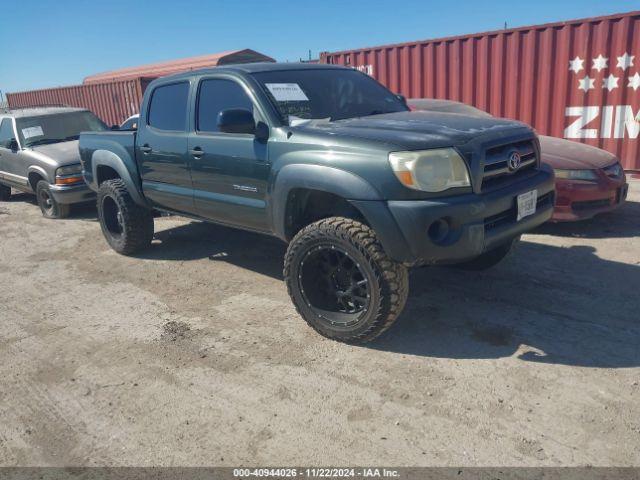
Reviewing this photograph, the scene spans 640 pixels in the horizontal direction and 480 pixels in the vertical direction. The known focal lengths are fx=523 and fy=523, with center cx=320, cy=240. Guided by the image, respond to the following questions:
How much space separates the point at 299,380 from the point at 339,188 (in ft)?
3.83

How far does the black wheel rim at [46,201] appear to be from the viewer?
8.18 m

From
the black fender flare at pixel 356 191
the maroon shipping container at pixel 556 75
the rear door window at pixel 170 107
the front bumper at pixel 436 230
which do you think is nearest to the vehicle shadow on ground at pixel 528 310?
the front bumper at pixel 436 230

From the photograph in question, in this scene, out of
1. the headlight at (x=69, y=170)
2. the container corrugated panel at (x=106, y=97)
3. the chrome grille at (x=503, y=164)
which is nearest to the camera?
the chrome grille at (x=503, y=164)

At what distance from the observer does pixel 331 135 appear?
3.34m

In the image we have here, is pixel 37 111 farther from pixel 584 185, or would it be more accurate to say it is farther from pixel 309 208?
pixel 584 185

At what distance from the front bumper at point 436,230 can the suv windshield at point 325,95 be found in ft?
3.73

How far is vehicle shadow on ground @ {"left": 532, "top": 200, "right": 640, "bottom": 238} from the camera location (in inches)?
216

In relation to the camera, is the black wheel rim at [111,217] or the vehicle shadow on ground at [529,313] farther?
the black wheel rim at [111,217]

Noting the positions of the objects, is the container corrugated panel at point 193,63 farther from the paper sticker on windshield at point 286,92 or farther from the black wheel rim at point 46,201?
the paper sticker on windshield at point 286,92

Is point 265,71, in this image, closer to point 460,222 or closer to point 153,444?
point 460,222

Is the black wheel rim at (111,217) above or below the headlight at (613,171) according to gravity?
below

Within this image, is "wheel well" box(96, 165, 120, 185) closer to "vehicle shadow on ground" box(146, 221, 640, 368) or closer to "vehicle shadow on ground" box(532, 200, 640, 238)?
"vehicle shadow on ground" box(146, 221, 640, 368)

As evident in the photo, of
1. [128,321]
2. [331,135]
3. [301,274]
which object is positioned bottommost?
[128,321]

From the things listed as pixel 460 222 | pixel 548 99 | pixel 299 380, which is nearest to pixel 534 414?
pixel 460 222
